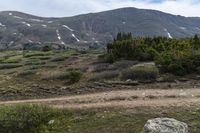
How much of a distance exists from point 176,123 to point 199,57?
13.3 meters

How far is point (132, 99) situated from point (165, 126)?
4.58m

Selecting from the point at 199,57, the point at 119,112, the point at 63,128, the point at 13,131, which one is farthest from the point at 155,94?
the point at 199,57

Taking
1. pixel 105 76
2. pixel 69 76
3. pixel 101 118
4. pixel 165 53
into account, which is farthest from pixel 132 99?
pixel 165 53

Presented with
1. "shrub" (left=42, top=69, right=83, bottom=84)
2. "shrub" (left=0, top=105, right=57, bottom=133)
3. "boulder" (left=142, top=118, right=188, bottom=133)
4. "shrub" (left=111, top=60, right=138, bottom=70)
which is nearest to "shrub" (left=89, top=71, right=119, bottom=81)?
"shrub" (left=42, top=69, right=83, bottom=84)

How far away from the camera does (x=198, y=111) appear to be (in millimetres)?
14062

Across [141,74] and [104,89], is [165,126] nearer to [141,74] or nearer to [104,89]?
[104,89]

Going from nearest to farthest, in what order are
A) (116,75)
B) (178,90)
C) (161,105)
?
(161,105) < (178,90) < (116,75)

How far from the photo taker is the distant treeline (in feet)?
79.7

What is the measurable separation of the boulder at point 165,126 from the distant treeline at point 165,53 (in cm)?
1131

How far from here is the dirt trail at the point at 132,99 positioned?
15648 mm

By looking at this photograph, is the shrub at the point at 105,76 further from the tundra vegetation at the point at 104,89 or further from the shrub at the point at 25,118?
the shrub at the point at 25,118

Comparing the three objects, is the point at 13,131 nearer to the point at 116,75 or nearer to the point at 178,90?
the point at 178,90

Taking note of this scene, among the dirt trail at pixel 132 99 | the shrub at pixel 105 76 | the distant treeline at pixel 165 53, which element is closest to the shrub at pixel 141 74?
the distant treeline at pixel 165 53

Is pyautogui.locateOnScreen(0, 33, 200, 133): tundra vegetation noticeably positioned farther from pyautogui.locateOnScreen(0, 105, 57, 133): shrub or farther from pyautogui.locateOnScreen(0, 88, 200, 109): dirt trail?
pyautogui.locateOnScreen(0, 88, 200, 109): dirt trail
